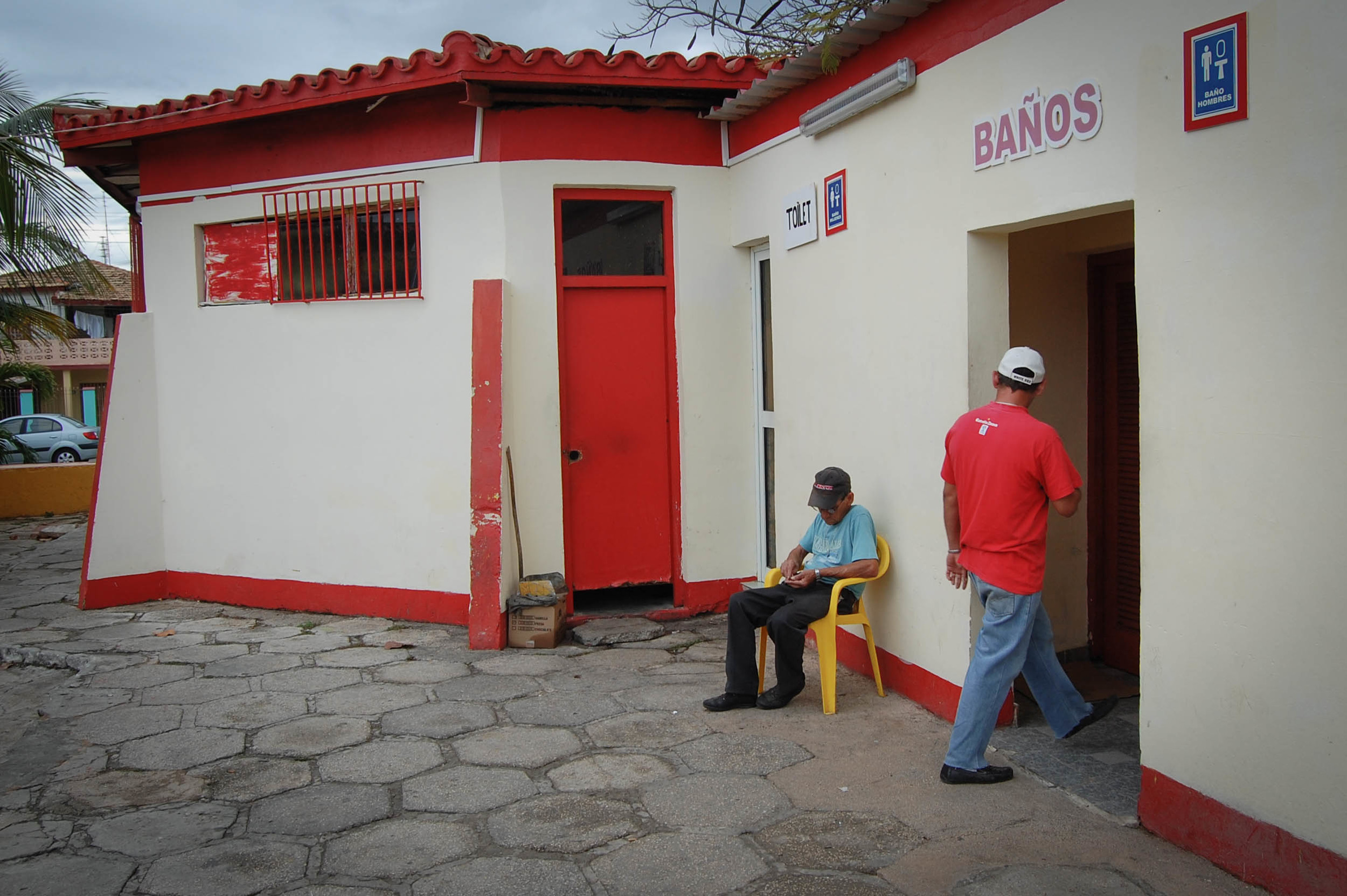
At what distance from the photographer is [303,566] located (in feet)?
24.9

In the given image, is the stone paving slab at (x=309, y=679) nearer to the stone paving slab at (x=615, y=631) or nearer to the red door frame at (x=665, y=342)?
the stone paving slab at (x=615, y=631)

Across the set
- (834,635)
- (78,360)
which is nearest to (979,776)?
(834,635)

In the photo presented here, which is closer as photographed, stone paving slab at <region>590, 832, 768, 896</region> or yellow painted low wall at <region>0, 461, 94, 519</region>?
stone paving slab at <region>590, 832, 768, 896</region>

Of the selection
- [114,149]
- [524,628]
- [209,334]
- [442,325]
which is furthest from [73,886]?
[114,149]

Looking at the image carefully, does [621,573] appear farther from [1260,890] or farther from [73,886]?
[1260,890]

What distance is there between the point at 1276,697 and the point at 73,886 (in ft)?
13.2

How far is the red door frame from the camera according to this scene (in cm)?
704

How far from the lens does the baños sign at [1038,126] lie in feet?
12.6

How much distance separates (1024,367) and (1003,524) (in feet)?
2.09

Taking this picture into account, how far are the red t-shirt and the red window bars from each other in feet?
14.6

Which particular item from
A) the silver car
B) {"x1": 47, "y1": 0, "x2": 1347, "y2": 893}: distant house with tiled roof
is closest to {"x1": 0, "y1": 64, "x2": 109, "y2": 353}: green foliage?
{"x1": 47, "y1": 0, "x2": 1347, "y2": 893}: distant house with tiled roof

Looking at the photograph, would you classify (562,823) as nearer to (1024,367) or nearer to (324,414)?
(1024,367)

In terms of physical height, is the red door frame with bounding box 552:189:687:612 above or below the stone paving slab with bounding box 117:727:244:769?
above

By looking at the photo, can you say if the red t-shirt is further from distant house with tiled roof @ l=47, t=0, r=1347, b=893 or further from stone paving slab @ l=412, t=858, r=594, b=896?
stone paving slab @ l=412, t=858, r=594, b=896
